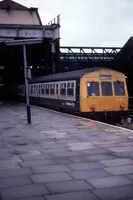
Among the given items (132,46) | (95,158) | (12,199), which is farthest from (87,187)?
(132,46)

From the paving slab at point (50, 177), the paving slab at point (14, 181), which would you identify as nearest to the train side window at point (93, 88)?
the paving slab at point (50, 177)

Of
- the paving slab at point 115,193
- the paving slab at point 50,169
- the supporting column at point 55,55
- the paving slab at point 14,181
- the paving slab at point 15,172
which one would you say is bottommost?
the paving slab at point 115,193

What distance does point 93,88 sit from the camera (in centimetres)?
1952

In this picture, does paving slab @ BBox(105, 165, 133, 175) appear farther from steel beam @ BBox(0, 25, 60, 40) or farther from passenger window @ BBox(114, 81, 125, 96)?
steel beam @ BBox(0, 25, 60, 40)

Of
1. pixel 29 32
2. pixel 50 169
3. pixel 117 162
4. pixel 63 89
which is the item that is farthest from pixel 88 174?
pixel 29 32

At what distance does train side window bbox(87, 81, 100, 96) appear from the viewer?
19.3 meters

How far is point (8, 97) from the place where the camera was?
5869cm

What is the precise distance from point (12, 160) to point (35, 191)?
2.66 meters

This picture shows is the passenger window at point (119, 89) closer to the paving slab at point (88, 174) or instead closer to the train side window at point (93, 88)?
the train side window at point (93, 88)

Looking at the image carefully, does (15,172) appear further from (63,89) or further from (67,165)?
(63,89)

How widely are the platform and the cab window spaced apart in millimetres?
6151

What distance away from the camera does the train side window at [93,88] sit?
19344 mm

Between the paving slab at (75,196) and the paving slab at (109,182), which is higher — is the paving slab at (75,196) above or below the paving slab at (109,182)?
below

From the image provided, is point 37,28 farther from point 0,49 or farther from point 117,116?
point 117,116
